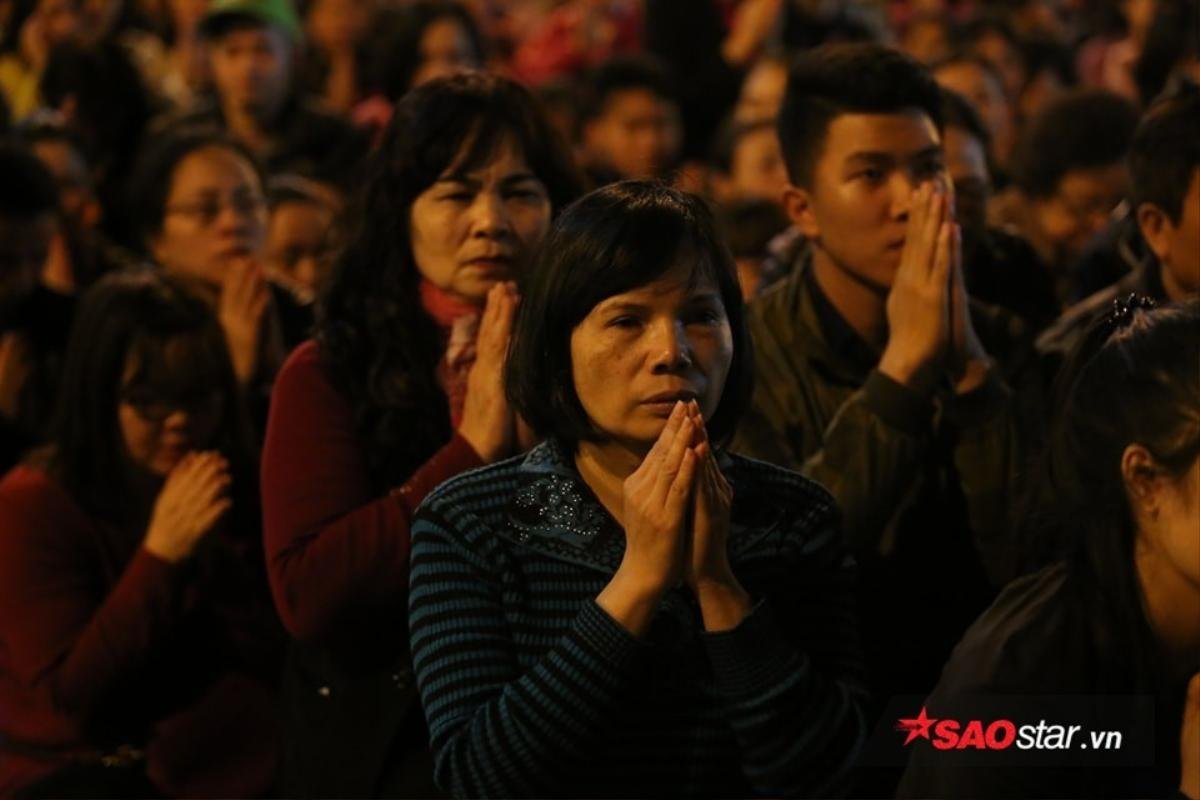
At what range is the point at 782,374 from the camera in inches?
139

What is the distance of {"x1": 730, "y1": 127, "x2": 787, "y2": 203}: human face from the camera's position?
6.68 meters

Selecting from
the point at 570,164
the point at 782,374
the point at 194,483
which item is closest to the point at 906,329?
the point at 782,374

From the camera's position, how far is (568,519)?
8.60 ft

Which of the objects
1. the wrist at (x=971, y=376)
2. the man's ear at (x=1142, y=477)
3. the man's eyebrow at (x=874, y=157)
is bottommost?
the wrist at (x=971, y=376)

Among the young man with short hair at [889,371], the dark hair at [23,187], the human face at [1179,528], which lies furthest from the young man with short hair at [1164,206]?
the dark hair at [23,187]

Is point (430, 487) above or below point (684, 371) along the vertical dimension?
below

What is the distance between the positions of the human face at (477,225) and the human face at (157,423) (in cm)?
79

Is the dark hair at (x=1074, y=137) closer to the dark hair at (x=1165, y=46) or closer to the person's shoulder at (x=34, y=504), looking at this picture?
the dark hair at (x=1165, y=46)

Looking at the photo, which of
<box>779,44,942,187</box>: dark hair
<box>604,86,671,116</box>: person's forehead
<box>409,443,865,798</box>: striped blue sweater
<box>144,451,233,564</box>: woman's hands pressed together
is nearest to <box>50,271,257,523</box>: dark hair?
<box>144,451,233,564</box>: woman's hands pressed together

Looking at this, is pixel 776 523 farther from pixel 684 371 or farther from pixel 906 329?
pixel 906 329

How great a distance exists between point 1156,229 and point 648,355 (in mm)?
1398

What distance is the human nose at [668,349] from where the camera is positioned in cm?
258

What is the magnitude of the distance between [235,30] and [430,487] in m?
4.11

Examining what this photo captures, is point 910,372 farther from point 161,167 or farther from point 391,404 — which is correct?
point 161,167
